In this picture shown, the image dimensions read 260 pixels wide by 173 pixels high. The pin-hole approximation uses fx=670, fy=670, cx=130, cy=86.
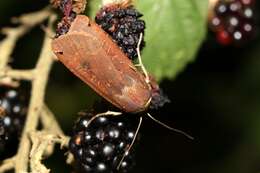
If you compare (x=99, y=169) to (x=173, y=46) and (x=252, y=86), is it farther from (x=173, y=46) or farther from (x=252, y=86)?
(x=252, y=86)

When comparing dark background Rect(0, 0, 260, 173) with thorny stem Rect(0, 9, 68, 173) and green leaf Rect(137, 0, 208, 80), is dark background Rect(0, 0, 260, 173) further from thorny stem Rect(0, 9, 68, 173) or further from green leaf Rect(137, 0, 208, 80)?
thorny stem Rect(0, 9, 68, 173)

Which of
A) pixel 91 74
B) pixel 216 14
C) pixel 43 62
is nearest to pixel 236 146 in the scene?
pixel 216 14

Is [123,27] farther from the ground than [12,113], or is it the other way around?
[123,27]

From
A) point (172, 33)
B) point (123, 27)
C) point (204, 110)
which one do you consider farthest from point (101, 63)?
point (204, 110)

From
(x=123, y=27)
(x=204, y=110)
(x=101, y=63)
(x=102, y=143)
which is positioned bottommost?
(x=204, y=110)

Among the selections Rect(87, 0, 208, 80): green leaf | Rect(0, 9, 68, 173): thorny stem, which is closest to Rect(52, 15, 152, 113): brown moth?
Rect(0, 9, 68, 173): thorny stem

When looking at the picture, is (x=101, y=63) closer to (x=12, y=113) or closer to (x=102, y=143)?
(x=102, y=143)

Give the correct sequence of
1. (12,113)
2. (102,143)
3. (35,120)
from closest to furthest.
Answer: (102,143) < (35,120) < (12,113)
